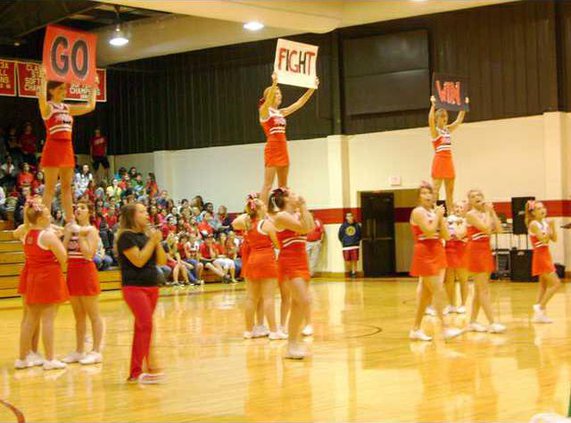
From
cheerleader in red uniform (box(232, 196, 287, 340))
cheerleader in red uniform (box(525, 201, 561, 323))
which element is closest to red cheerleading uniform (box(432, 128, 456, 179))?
cheerleader in red uniform (box(525, 201, 561, 323))

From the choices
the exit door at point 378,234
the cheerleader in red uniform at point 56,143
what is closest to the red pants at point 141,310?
the cheerleader in red uniform at point 56,143

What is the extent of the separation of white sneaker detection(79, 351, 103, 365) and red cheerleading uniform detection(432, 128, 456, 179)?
6471 millimetres

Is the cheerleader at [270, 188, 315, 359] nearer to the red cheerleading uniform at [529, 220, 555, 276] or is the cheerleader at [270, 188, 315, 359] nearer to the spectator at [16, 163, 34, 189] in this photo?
the red cheerleading uniform at [529, 220, 555, 276]

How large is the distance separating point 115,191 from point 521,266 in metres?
10.5

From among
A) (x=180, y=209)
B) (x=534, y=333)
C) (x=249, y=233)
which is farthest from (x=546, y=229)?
(x=180, y=209)

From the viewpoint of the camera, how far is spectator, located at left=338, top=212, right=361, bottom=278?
23.1m

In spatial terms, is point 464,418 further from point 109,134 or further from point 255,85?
point 109,134

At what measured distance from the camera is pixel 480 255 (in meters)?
10.7

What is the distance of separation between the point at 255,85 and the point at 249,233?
14.5 meters

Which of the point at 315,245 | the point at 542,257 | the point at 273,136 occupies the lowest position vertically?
the point at 315,245

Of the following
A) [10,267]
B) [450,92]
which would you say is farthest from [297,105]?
[10,267]

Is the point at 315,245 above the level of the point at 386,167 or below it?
below

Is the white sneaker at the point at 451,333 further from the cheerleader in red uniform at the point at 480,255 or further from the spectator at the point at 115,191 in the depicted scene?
the spectator at the point at 115,191

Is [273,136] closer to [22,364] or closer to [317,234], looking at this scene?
[22,364]
